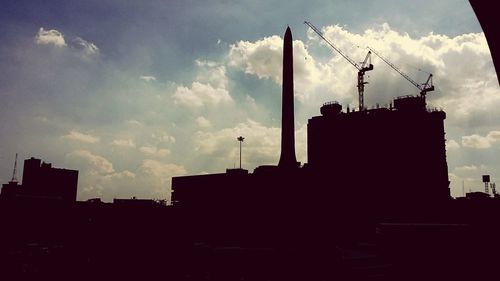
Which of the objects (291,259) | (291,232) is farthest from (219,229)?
(291,259)

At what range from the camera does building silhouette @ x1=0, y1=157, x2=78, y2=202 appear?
128 metres

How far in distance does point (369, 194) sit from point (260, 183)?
1146 inches

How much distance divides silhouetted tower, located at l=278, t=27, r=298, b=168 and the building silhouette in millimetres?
96726

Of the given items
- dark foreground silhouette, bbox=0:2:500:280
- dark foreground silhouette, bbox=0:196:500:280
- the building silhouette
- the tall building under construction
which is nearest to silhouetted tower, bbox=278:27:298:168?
dark foreground silhouette, bbox=0:2:500:280

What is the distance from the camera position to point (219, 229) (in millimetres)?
103625

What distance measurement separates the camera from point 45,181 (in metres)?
140

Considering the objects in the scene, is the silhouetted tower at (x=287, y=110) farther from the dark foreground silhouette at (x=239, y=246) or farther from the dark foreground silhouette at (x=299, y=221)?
the dark foreground silhouette at (x=239, y=246)

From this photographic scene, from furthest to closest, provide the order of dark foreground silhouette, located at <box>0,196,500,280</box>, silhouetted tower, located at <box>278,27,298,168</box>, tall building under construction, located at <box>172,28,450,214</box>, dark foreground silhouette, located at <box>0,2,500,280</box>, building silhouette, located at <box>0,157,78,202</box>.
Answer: building silhouette, located at <box>0,157,78,202</box>, tall building under construction, located at <box>172,28,450,214</box>, silhouetted tower, located at <box>278,27,298,168</box>, dark foreground silhouette, located at <box>0,2,500,280</box>, dark foreground silhouette, located at <box>0,196,500,280</box>

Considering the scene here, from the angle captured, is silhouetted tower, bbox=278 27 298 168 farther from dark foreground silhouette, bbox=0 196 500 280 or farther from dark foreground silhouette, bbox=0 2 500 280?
dark foreground silhouette, bbox=0 196 500 280

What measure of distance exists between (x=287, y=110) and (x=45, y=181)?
120690 mm

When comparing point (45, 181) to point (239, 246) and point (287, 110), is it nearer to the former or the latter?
point (239, 246)

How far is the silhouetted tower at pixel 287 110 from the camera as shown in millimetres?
48969

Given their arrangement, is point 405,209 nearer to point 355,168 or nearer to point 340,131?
point 355,168

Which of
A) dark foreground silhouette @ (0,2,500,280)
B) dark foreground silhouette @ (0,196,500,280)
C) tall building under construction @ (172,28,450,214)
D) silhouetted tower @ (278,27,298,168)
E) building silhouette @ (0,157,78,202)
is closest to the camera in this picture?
dark foreground silhouette @ (0,196,500,280)
